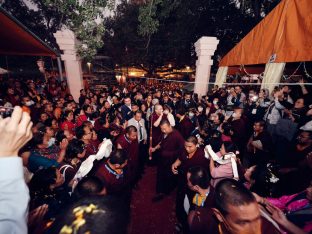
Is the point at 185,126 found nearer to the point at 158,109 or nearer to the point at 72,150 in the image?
the point at 158,109

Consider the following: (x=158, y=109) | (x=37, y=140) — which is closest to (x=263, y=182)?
(x=158, y=109)

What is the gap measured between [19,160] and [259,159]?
4838mm

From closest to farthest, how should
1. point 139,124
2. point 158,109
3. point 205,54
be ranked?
1. point 139,124
2. point 158,109
3. point 205,54

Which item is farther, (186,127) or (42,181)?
(186,127)

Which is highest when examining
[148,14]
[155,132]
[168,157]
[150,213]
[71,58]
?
[148,14]

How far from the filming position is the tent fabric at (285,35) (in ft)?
16.0

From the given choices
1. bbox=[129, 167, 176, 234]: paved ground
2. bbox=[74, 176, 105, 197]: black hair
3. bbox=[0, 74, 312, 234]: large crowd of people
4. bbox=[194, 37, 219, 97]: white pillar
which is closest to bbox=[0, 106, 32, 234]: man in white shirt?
bbox=[0, 74, 312, 234]: large crowd of people

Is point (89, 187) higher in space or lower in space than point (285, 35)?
lower

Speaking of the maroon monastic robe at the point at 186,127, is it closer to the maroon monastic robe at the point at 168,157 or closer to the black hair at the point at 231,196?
the maroon monastic robe at the point at 168,157

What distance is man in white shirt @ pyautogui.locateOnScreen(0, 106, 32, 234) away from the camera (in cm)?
77

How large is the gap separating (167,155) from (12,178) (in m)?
3.98

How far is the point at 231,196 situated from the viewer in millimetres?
1805

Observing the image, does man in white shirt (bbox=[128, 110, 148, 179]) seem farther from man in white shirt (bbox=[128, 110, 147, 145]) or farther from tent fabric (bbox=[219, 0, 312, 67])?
tent fabric (bbox=[219, 0, 312, 67])

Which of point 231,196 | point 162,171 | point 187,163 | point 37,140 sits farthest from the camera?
point 162,171
